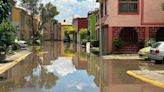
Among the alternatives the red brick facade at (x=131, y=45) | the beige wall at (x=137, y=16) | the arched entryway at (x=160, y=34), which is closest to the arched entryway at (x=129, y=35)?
the red brick facade at (x=131, y=45)

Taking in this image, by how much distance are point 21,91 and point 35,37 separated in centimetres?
7866

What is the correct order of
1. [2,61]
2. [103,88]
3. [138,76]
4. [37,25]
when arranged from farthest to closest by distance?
[37,25] < [2,61] < [138,76] < [103,88]

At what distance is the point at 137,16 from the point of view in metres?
46.1

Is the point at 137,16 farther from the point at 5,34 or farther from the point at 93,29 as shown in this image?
the point at 93,29

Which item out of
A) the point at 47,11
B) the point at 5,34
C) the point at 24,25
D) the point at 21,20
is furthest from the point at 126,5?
the point at 47,11

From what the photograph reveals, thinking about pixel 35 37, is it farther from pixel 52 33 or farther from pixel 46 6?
pixel 52 33

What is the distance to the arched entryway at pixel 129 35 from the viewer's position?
46.5 meters

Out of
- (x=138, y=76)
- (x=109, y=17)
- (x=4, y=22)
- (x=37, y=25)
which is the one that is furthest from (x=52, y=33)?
(x=138, y=76)

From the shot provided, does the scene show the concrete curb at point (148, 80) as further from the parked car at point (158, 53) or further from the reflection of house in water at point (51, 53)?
the reflection of house in water at point (51, 53)

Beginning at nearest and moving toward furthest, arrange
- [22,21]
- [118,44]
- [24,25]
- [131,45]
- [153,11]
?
[118,44], [153,11], [131,45], [22,21], [24,25]

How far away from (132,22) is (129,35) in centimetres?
144

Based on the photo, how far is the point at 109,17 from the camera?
46.0 metres

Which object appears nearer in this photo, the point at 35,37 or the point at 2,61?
the point at 2,61

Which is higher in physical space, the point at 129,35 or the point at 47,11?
the point at 47,11
